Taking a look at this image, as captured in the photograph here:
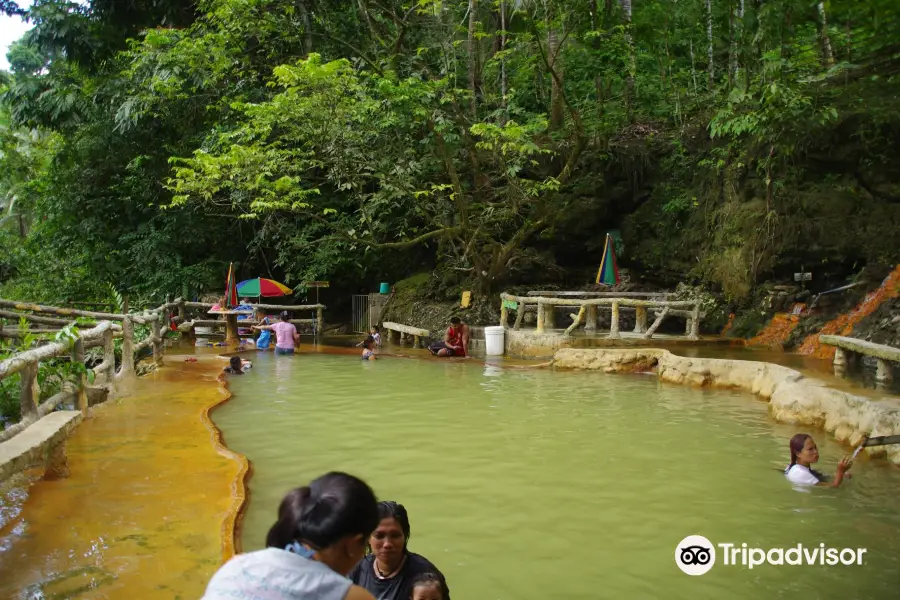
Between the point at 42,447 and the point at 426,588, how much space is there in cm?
323

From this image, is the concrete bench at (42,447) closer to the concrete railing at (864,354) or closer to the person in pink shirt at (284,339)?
the concrete railing at (864,354)

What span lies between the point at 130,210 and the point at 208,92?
547cm

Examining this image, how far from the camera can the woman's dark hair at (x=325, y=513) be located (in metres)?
2.04

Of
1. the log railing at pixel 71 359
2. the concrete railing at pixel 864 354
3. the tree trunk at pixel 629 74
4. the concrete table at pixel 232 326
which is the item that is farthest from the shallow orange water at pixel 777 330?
the concrete table at pixel 232 326

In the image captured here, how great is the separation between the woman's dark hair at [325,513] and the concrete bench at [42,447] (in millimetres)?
3012

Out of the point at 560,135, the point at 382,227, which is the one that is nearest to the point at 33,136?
the point at 382,227

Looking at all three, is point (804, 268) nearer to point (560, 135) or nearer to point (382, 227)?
point (560, 135)

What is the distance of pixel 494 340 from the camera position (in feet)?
50.0

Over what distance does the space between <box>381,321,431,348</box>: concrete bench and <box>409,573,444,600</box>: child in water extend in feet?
47.2

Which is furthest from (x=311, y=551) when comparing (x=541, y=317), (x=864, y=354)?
(x=541, y=317)

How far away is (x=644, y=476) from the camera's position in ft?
20.2

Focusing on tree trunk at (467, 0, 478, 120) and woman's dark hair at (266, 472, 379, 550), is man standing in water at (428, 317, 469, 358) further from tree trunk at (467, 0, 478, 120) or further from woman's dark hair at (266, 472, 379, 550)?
woman's dark hair at (266, 472, 379, 550)

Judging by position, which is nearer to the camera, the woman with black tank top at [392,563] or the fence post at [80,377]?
the woman with black tank top at [392,563]

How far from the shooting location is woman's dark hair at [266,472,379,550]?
2.04m
